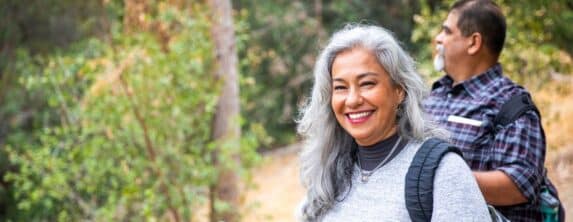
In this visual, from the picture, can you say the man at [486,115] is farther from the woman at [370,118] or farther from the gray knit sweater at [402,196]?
the gray knit sweater at [402,196]

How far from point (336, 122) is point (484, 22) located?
89 centimetres

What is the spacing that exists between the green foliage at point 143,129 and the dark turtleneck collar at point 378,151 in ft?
12.2

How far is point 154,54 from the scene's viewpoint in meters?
6.00

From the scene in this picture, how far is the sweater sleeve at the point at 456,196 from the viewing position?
173cm

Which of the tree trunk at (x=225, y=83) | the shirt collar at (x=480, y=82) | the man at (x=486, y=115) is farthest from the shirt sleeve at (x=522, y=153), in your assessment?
the tree trunk at (x=225, y=83)

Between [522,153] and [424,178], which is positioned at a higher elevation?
[424,178]

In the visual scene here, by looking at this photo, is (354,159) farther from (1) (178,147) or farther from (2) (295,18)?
(2) (295,18)

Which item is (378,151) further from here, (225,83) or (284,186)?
(284,186)

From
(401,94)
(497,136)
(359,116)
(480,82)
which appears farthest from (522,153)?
(359,116)

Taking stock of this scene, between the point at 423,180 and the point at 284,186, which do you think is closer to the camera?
the point at 423,180

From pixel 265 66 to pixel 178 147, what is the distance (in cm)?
894

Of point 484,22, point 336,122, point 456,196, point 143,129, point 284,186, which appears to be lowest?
point 284,186

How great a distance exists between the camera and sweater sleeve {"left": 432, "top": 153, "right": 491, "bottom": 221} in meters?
1.73

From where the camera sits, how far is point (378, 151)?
2.04 meters
